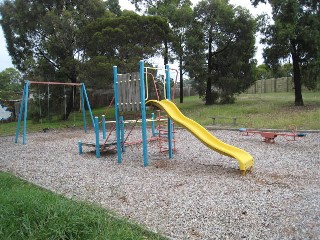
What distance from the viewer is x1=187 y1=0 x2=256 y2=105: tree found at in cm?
2231

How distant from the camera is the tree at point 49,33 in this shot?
18.7 meters

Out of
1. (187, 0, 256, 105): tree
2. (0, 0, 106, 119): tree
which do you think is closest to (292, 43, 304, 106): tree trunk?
(187, 0, 256, 105): tree

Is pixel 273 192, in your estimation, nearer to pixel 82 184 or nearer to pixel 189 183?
pixel 189 183

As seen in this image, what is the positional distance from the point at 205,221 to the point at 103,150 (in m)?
5.50

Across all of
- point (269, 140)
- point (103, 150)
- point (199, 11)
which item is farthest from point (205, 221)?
point (199, 11)

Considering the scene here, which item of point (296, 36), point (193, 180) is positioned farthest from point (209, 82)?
point (193, 180)

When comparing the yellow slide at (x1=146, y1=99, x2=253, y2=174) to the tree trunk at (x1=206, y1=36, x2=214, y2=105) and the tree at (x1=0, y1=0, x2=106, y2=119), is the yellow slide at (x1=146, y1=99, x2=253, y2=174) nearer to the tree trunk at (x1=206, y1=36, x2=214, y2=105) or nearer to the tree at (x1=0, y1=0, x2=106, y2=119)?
the tree at (x1=0, y1=0, x2=106, y2=119)

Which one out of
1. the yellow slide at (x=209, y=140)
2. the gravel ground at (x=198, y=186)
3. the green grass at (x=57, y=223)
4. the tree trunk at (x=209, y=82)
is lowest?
the gravel ground at (x=198, y=186)

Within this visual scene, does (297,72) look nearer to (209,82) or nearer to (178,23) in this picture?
(209,82)

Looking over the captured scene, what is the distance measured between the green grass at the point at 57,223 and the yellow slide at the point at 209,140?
292 centimetres

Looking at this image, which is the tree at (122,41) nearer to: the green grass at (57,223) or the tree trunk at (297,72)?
the tree trunk at (297,72)

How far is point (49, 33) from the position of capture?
1938 cm

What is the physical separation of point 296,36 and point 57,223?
17067mm

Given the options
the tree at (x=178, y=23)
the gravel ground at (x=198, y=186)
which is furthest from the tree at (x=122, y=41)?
the gravel ground at (x=198, y=186)
